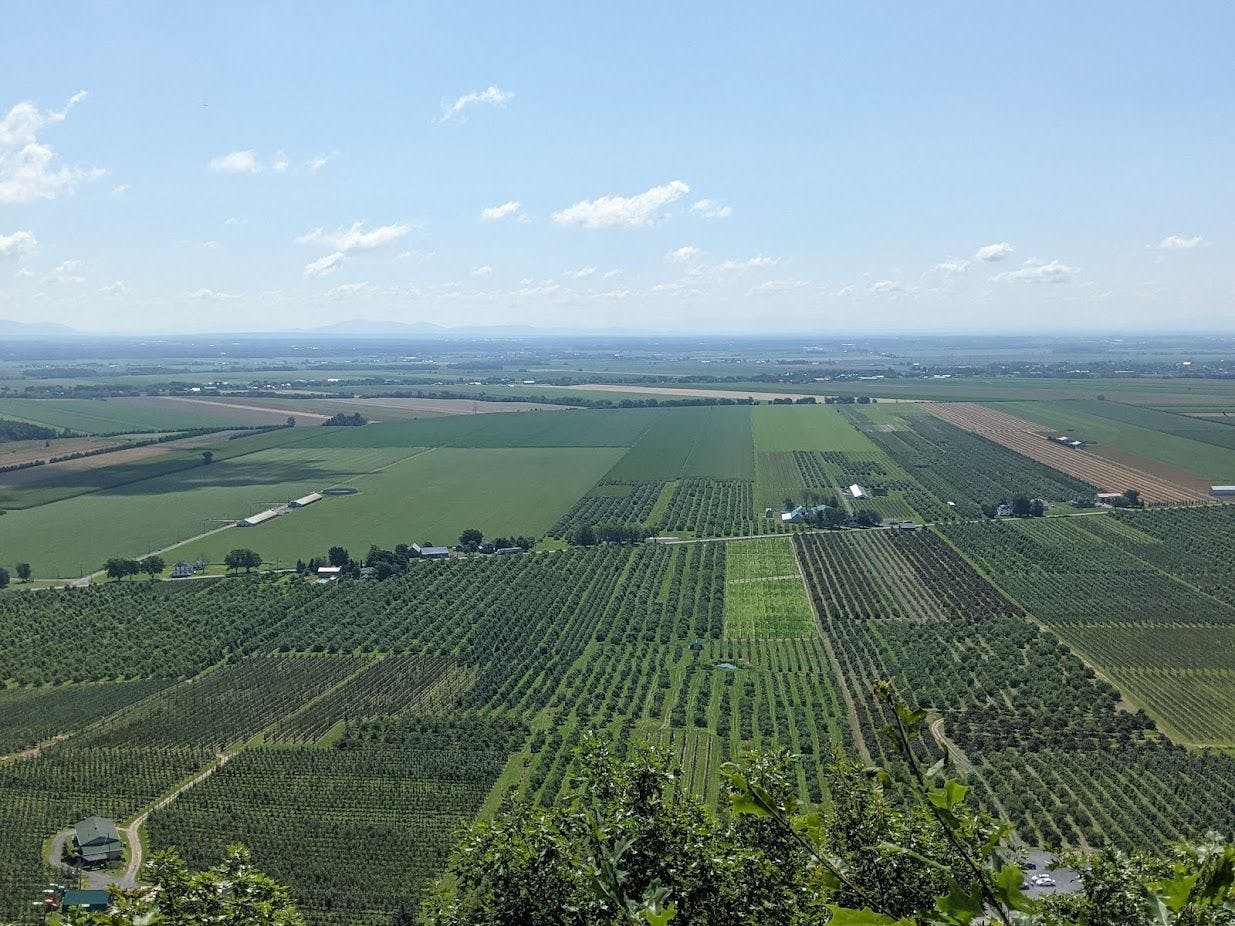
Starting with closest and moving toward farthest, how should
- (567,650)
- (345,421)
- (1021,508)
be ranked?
(567,650) < (1021,508) < (345,421)

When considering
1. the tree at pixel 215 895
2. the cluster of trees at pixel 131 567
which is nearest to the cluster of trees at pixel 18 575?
the cluster of trees at pixel 131 567

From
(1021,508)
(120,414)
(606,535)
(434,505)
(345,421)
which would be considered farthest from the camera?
(120,414)

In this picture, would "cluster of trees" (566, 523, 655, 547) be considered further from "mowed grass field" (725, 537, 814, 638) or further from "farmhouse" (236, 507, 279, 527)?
"farmhouse" (236, 507, 279, 527)

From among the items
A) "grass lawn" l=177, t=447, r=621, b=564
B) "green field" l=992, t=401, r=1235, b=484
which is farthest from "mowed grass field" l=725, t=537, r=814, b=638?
"green field" l=992, t=401, r=1235, b=484

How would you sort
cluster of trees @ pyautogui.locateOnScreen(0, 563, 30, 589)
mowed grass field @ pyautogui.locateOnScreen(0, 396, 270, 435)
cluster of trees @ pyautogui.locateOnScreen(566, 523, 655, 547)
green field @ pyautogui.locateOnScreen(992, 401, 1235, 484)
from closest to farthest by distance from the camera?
cluster of trees @ pyautogui.locateOnScreen(0, 563, 30, 589)
cluster of trees @ pyautogui.locateOnScreen(566, 523, 655, 547)
green field @ pyautogui.locateOnScreen(992, 401, 1235, 484)
mowed grass field @ pyautogui.locateOnScreen(0, 396, 270, 435)

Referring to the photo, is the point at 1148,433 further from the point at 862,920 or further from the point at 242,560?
the point at 862,920

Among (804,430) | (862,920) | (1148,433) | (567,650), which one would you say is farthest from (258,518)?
(1148,433)

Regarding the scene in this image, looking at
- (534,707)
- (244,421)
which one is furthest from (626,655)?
(244,421)

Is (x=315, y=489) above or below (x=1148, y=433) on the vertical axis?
Answer: below
